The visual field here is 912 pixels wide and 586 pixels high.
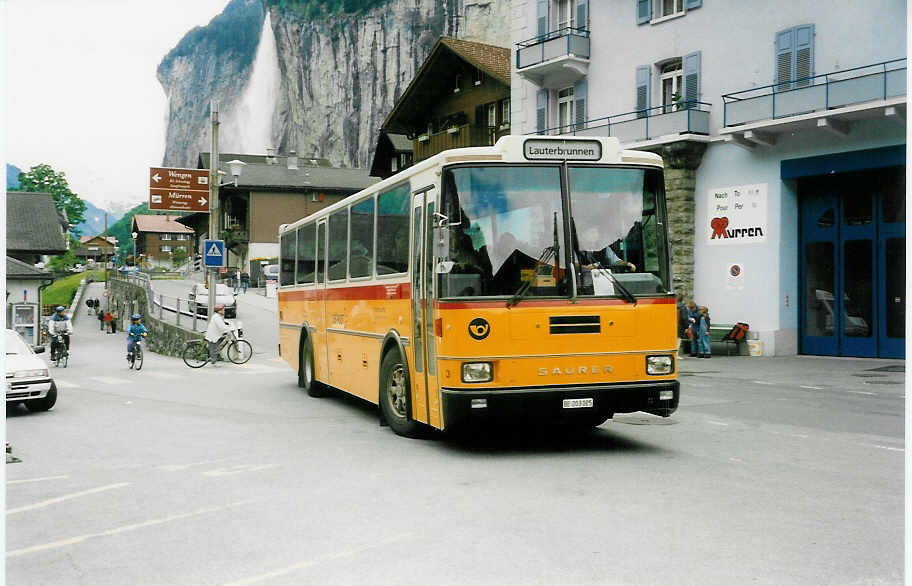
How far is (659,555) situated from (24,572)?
3.53 m

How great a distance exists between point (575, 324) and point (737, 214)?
18.2 m

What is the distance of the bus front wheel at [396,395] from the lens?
1053 centimetres

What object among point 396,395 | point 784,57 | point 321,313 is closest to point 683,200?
point 784,57

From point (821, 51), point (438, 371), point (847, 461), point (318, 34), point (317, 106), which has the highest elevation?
point (318, 34)

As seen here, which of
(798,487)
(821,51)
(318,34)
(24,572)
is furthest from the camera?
(318,34)

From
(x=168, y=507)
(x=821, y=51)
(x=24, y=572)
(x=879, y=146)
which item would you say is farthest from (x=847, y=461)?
(x=821, y=51)

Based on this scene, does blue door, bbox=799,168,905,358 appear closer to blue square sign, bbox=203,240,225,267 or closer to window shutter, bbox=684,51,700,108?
window shutter, bbox=684,51,700,108

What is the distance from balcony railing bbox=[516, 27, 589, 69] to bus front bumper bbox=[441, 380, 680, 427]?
919 inches

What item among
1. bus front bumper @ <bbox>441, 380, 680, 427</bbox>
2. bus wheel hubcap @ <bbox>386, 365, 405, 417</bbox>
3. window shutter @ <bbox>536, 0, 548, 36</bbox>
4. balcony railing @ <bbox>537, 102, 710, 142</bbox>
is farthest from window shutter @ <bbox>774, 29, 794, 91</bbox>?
bus front bumper @ <bbox>441, 380, 680, 427</bbox>

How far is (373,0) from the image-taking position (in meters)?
98.3

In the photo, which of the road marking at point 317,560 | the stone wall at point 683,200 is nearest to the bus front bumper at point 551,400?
the road marking at point 317,560

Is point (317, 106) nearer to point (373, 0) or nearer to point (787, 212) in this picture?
point (373, 0)

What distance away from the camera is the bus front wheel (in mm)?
10531

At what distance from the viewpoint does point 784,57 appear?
24.3 meters
